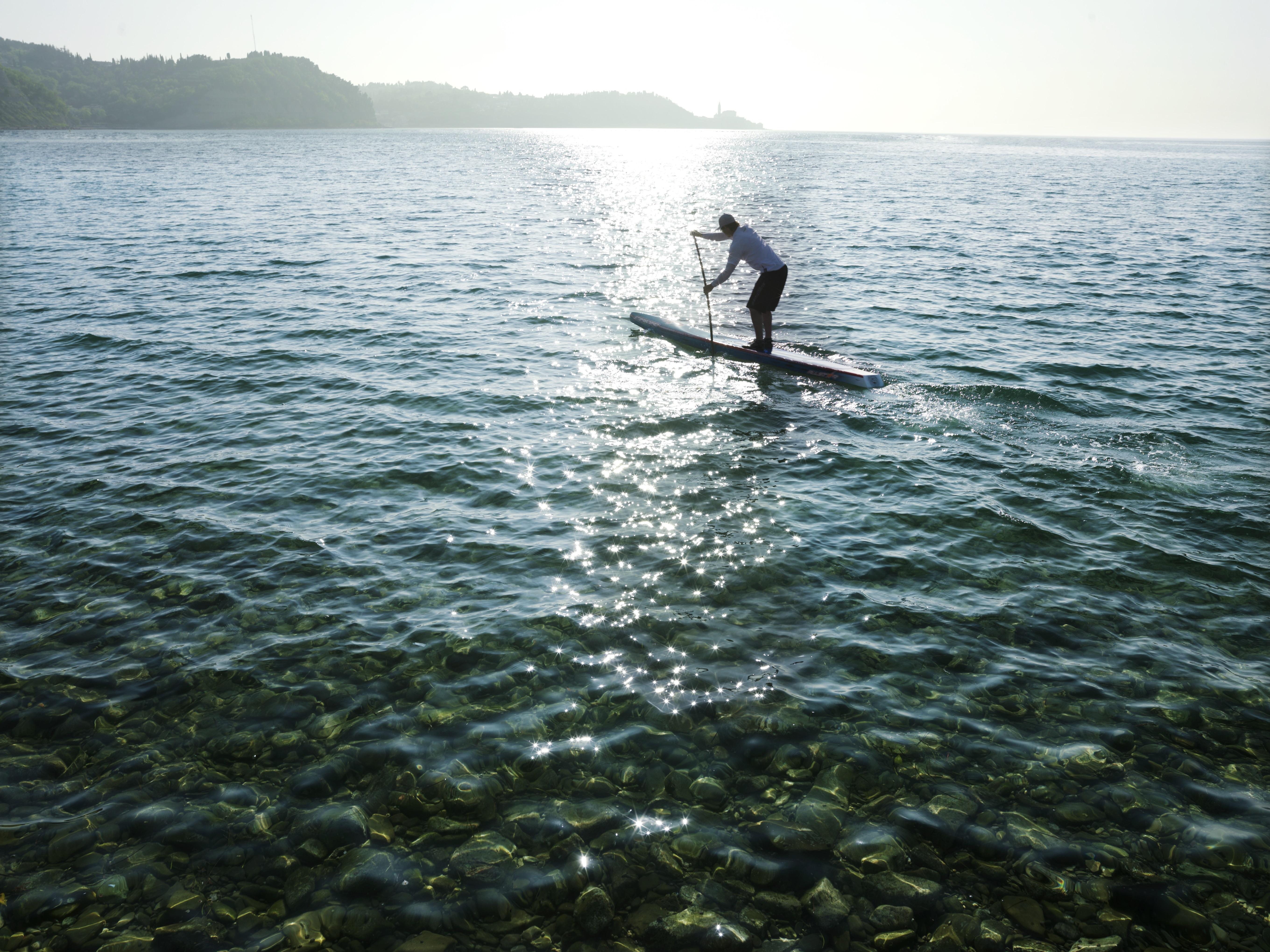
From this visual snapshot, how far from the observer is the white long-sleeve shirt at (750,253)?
1778 cm

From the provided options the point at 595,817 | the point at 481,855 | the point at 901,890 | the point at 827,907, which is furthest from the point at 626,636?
the point at 901,890

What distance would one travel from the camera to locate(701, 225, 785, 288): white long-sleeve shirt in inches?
700

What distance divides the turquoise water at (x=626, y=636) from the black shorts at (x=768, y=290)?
2093 millimetres

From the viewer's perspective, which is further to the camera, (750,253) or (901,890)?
(750,253)

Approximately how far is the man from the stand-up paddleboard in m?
0.33

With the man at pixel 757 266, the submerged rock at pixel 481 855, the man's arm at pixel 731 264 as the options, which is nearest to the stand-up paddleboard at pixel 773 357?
the man at pixel 757 266

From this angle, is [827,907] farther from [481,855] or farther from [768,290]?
[768,290]

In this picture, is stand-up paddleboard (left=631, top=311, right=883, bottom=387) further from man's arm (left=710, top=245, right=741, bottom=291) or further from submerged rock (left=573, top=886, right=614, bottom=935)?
submerged rock (left=573, top=886, right=614, bottom=935)

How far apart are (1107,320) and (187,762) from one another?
83.0 feet

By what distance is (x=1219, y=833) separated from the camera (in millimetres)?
5945

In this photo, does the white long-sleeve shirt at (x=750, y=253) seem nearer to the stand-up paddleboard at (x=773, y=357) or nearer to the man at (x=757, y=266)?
the man at (x=757, y=266)

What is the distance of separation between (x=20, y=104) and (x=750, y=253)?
255388 mm

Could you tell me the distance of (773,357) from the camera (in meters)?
18.2

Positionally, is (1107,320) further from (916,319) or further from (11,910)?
(11,910)
